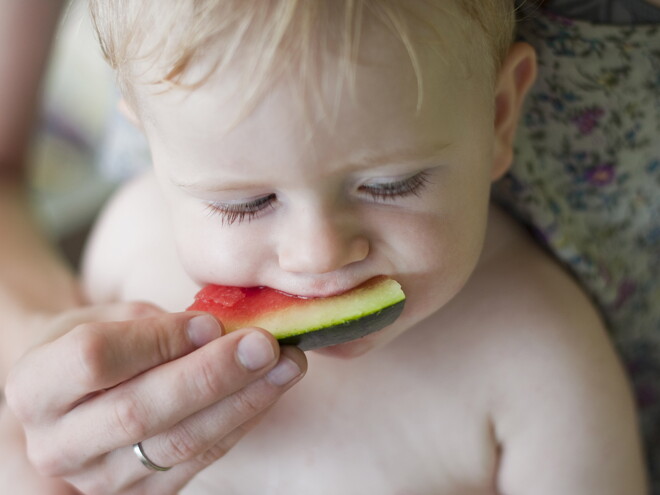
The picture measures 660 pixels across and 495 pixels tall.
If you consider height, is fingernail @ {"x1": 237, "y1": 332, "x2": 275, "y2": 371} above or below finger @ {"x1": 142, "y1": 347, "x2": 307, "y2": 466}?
above

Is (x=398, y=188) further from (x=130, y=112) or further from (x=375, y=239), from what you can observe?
(x=130, y=112)

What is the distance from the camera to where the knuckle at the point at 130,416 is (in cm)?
87

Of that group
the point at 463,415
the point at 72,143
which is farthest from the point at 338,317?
the point at 72,143

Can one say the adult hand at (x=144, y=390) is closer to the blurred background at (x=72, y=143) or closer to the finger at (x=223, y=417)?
the finger at (x=223, y=417)

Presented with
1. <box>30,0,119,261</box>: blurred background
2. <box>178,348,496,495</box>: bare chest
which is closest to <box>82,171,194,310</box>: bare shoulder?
<box>178,348,496,495</box>: bare chest

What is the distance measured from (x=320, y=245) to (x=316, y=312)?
3.5 inches

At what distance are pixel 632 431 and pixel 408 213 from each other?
0.54 metres

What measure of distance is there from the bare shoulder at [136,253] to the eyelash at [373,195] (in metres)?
0.37

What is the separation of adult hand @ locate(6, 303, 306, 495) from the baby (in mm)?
13

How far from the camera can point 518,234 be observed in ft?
3.88

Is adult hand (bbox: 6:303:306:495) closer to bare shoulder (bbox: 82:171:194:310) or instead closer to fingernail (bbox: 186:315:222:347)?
fingernail (bbox: 186:315:222:347)

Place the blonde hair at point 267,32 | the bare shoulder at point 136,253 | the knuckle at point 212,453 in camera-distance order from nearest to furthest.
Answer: the blonde hair at point 267,32 → the knuckle at point 212,453 → the bare shoulder at point 136,253

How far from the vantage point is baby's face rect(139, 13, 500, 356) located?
781 millimetres

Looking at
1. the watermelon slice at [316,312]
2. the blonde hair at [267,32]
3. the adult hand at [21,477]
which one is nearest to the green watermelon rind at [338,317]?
the watermelon slice at [316,312]
